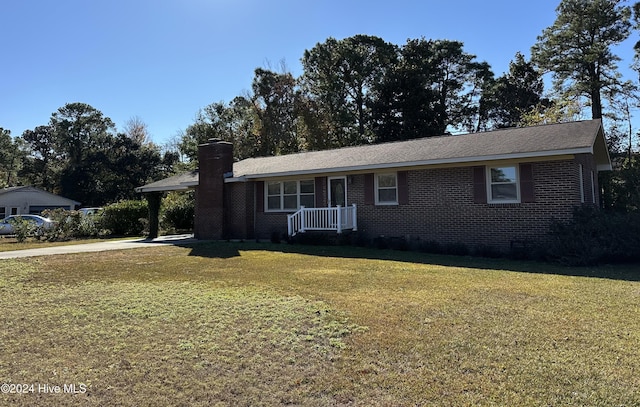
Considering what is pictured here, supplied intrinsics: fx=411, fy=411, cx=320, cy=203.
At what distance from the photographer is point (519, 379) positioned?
339 centimetres

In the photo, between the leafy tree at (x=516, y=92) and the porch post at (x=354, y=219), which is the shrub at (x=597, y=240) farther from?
the leafy tree at (x=516, y=92)

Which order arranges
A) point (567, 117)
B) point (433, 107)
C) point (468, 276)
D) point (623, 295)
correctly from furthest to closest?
1. point (433, 107)
2. point (567, 117)
3. point (468, 276)
4. point (623, 295)

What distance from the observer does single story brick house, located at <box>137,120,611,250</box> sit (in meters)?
11.6

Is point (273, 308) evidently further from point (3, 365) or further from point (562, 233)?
point (562, 233)

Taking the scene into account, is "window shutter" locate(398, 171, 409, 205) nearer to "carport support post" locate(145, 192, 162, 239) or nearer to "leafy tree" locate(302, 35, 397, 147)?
"carport support post" locate(145, 192, 162, 239)

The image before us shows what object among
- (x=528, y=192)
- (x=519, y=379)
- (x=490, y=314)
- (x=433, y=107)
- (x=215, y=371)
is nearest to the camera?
(x=519, y=379)

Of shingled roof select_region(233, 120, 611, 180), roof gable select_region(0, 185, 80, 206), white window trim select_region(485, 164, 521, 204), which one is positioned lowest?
white window trim select_region(485, 164, 521, 204)

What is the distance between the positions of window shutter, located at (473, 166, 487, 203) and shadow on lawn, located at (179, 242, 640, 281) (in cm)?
193

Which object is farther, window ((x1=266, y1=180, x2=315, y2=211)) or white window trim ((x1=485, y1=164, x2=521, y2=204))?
window ((x1=266, y1=180, x2=315, y2=211))

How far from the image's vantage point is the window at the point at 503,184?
12.1 m

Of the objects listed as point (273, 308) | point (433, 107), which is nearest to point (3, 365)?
point (273, 308)

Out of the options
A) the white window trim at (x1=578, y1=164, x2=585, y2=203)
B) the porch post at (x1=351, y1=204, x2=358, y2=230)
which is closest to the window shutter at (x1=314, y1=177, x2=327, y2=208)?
the porch post at (x1=351, y1=204, x2=358, y2=230)

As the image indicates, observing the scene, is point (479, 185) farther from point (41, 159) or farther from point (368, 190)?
point (41, 159)

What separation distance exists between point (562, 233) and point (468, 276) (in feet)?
13.3
